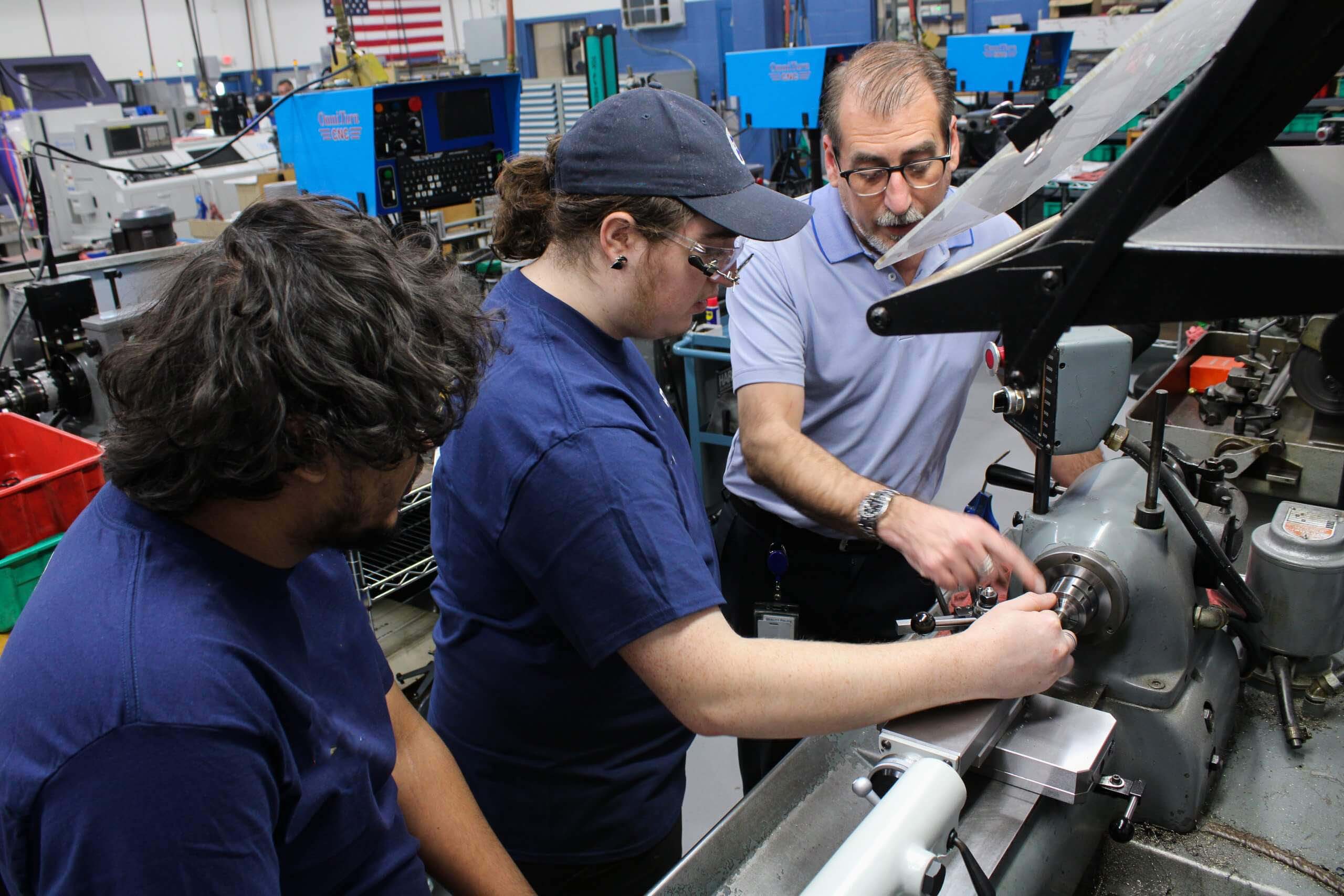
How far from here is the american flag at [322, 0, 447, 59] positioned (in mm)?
8789

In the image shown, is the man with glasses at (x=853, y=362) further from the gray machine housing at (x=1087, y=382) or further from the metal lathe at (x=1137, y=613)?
the gray machine housing at (x=1087, y=382)

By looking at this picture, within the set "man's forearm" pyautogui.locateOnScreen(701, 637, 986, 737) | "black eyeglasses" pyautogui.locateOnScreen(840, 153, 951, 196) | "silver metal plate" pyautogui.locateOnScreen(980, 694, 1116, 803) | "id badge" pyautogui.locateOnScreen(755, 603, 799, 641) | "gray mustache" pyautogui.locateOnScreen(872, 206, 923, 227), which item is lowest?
"id badge" pyautogui.locateOnScreen(755, 603, 799, 641)

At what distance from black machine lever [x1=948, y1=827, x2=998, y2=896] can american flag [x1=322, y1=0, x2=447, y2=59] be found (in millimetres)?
9089

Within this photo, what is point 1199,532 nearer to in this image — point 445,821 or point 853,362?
point 853,362

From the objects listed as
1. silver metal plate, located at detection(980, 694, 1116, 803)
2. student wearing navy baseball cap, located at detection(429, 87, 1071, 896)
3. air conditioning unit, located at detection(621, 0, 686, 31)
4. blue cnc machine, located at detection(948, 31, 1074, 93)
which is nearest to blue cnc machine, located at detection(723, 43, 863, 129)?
blue cnc machine, located at detection(948, 31, 1074, 93)

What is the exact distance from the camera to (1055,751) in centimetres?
88

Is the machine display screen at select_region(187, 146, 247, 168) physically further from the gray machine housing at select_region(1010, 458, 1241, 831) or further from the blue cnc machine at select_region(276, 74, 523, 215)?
the gray machine housing at select_region(1010, 458, 1241, 831)

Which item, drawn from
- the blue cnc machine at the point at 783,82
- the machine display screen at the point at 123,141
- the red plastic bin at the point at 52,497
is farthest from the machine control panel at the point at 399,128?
the machine display screen at the point at 123,141

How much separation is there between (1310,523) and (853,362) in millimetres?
666

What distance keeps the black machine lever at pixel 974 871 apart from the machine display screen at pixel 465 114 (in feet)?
10.0

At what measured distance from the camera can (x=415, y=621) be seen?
2689 mm

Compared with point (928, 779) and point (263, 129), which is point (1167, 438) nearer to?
point (928, 779)

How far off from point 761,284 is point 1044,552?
28.0 inches

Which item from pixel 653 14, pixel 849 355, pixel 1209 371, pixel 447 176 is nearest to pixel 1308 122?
pixel 1209 371
